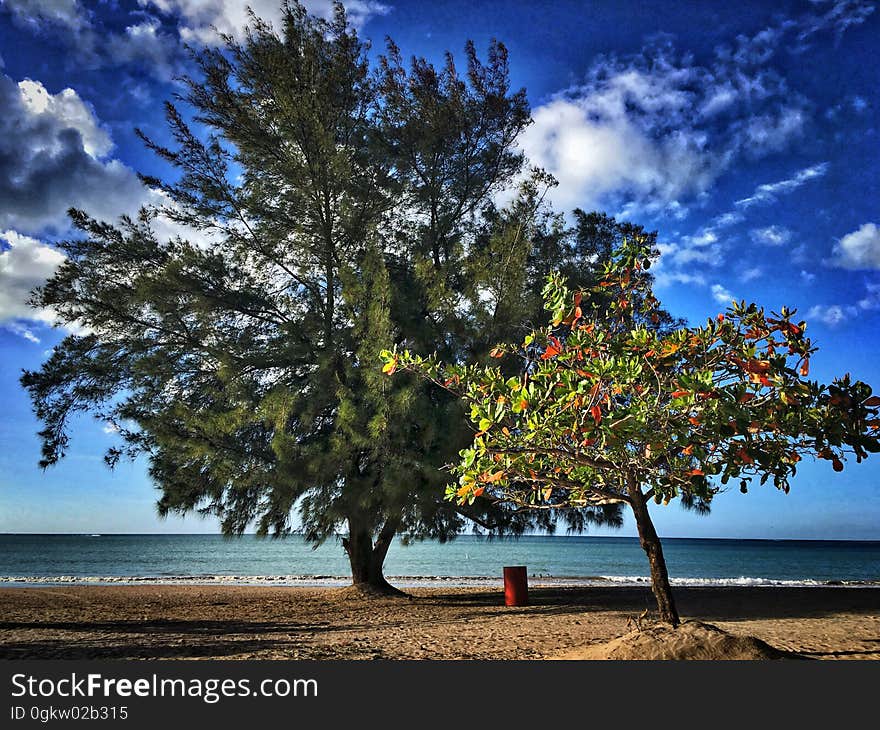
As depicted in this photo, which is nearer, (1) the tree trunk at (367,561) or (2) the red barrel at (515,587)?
(2) the red barrel at (515,587)

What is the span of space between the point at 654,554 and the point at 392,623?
4481 mm

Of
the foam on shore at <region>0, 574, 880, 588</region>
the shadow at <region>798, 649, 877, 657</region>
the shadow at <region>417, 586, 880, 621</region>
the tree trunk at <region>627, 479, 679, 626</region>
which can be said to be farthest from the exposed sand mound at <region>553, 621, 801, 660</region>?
the foam on shore at <region>0, 574, 880, 588</region>

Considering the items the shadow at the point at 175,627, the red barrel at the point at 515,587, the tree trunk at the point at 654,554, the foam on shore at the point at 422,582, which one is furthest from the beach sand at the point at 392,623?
the foam on shore at the point at 422,582

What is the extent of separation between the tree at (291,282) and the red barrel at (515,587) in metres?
1.16

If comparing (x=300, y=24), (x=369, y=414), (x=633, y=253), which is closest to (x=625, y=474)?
(x=633, y=253)

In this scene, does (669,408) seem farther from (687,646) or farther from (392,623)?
(392,623)

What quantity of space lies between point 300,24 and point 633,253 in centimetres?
1034

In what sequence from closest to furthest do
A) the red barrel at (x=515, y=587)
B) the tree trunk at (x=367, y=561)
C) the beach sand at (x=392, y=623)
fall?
the beach sand at (x=392, y=623), the red barrel at (x=515, y=587), the tree trunk at (x=367, y=561)

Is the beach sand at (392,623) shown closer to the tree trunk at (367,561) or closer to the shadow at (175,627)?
the shadow at (175,627)

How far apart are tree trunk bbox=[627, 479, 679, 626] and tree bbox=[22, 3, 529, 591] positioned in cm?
491

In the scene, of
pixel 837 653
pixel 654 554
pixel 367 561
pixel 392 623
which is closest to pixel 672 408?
pixel 654 554

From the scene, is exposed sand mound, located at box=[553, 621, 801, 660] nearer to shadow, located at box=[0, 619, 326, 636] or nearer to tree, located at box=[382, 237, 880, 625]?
tree, located at box=[382, 237, 880, 625]

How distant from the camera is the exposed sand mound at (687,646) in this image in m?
5.54

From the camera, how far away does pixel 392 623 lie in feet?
31.3
